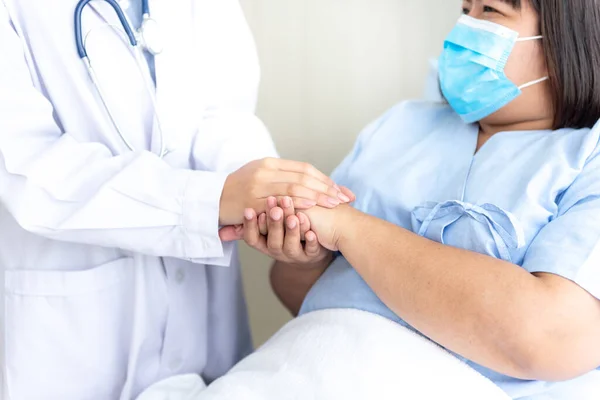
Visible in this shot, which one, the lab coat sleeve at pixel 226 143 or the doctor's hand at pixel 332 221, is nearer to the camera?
the doctor's hand at pixel 332 221

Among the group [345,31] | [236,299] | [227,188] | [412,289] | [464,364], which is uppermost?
[345,31]

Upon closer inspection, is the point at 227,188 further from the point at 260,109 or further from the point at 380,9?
the point at 380,9

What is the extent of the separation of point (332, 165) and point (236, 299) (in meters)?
0.54

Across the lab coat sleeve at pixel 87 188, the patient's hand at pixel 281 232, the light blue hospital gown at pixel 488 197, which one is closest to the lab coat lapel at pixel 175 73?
the lab coat sleeve at pixel 87 188

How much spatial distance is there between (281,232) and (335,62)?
0.77 metres

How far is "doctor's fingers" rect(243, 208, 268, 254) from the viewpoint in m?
1.15

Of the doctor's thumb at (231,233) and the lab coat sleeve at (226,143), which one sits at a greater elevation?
the lab coat sleeve at (226,143)

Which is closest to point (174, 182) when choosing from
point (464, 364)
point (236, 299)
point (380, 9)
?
point (236, 299)

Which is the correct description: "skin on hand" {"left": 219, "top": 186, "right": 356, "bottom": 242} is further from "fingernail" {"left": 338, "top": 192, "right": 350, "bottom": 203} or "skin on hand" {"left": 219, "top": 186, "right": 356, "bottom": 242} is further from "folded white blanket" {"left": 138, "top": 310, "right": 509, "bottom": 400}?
"folded white blanket" {"left": 138, "top": 310, "right": 509, "bottom": 400}

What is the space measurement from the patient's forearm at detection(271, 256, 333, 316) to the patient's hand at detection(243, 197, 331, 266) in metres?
0.15

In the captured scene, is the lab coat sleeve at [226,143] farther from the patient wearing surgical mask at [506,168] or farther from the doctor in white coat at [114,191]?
the patient wearing surgical mask at [506,168]

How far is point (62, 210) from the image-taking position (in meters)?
1.10

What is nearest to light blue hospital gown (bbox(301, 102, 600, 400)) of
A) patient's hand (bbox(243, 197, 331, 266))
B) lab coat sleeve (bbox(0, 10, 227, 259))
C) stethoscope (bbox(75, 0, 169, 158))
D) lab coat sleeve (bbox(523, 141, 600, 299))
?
lab coat sleeve (bbox(523, 141, 600, 299))

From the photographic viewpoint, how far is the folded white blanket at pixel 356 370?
1.01 metres
